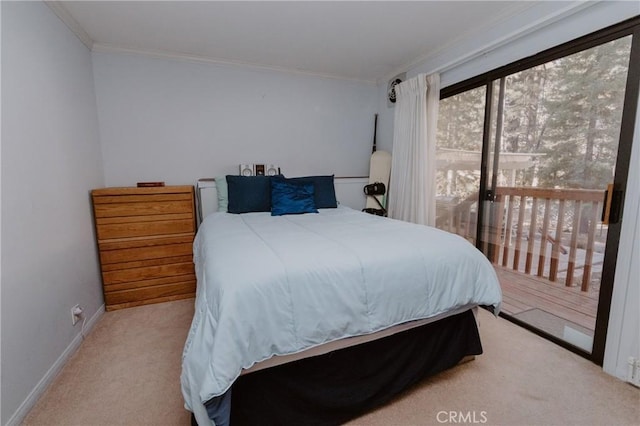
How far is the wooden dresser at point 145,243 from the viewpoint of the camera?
242 cm

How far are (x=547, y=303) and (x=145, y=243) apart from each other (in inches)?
135

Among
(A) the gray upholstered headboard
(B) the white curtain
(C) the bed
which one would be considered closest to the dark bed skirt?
(C) the bed

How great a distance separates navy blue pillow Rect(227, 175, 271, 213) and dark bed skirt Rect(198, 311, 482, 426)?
5.53 feet

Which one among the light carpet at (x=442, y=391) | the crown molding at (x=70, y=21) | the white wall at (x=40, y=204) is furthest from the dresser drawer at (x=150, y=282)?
the crown molding at (x=70, y=21)

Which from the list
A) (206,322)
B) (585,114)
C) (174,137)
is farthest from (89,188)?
(585,114)

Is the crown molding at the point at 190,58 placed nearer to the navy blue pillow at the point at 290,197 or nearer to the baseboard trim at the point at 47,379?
the navy blue pillow at the point at 290,197

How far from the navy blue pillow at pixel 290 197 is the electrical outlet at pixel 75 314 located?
1.53 meters

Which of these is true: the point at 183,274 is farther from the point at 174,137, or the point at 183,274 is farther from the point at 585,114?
the point at 585,114

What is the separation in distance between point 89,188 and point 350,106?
2.85m

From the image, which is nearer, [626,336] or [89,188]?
Answer: [626,336]

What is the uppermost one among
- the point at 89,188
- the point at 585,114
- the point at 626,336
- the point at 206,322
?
the point at 585,114

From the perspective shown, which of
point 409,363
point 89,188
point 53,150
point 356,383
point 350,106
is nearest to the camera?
point 356,383

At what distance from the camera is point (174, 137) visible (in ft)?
9.71

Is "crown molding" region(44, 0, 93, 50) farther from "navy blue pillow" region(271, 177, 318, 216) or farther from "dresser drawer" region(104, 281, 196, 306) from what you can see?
"dresser drawer" region(104, 281, 196, 306)
